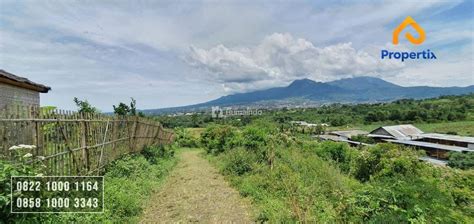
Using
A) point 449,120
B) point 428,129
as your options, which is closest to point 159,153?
point 428,129

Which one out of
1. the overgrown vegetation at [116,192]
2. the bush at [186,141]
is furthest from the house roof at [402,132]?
the overgrown vegetation at [116,192]

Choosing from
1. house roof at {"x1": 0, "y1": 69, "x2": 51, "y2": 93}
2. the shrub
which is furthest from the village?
house roof at {"x1": 0, "y1": 69, "x2": 51, "y2": 93}

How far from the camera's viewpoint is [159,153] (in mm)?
14273

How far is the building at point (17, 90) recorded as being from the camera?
7.89 metres

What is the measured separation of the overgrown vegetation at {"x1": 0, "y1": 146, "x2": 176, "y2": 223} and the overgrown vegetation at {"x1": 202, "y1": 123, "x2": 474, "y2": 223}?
2.54m

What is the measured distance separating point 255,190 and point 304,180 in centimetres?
160

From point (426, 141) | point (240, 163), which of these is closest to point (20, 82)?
point (240, 163)

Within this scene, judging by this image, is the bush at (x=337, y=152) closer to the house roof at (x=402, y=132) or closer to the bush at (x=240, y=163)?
the bush at (x=240, y=163)

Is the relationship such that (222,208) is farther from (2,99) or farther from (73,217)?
(2,99)

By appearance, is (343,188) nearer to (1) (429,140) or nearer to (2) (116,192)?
(2) (116,192)

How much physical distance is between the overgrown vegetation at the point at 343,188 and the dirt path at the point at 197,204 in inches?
16.1

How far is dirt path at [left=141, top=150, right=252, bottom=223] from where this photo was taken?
19.4 ft

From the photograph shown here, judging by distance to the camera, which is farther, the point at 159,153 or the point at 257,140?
the point at 159,153

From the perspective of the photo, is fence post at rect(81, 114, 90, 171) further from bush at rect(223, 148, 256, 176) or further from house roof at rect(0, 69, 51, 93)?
bush at rect(223, 148, 256, 176)
